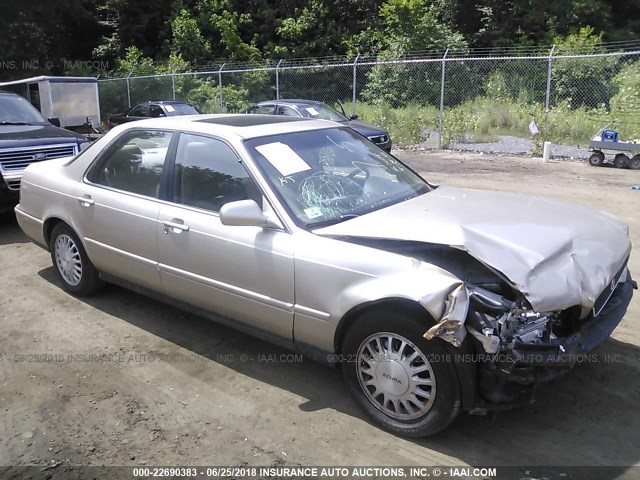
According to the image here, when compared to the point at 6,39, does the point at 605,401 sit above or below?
below

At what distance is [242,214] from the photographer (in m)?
3.33

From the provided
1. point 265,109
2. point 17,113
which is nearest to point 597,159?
point 265,109

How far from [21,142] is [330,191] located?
540 centimetres

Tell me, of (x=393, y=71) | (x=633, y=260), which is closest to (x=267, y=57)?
(x=393, y=71)

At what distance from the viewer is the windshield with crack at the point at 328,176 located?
356 cm

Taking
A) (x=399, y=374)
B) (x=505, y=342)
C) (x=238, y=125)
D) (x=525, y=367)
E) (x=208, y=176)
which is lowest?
(x=399, y=374)

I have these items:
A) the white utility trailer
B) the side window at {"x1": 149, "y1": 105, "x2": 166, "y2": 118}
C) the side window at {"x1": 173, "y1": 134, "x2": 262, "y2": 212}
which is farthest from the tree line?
the side window at {"x1": 173, "y1": 134, "x2": 262, "y2": 212}

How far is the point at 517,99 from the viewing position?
19.3m

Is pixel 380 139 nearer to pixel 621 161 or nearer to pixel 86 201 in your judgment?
pixel 621 161

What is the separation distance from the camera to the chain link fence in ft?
50.4

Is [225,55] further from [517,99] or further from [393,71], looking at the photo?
[517,99]

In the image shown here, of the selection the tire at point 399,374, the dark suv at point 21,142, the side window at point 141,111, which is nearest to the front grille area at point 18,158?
the dark suv at point 21,142

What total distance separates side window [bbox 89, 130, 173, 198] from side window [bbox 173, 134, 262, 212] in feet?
0.71

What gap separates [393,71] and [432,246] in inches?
776
